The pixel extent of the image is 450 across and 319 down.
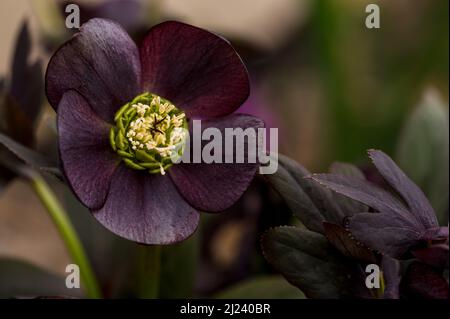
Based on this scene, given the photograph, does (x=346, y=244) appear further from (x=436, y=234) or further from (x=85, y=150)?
(x=85, y=150)

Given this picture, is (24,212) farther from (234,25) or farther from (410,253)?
(410,253)

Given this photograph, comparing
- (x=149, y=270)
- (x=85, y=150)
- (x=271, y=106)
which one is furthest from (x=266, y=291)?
(x=271, y=106)

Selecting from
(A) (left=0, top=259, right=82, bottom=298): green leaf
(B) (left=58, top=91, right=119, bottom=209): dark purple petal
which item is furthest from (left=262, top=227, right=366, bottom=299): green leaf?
(A) (left=0, top=259, right=82, bottom=298): green leaf

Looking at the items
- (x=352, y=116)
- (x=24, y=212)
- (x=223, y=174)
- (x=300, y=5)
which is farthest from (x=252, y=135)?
(x=300, y=5)

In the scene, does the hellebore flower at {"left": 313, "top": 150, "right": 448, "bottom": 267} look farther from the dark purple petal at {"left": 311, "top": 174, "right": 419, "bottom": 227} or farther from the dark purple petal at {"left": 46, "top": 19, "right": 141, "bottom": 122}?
the dark purple petal at {"left": 46, "top": 19, "right": 141, "bottom": 122}

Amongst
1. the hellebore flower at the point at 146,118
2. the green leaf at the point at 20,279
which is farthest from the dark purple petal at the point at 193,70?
the green leaf at the point at 20,279

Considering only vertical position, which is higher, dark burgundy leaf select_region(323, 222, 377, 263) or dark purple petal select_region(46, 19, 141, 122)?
dark purple petal select_region(46, 19, 141, 122)
